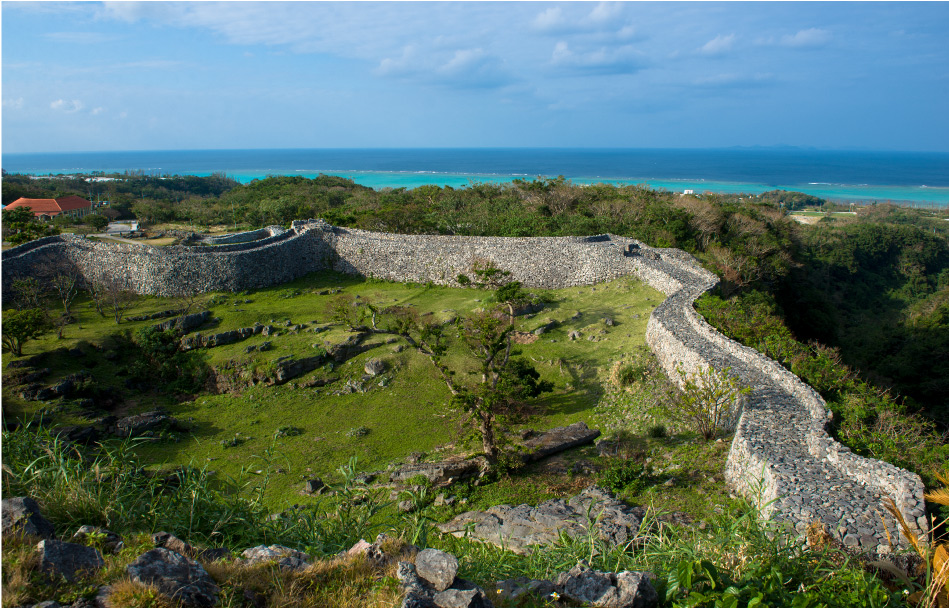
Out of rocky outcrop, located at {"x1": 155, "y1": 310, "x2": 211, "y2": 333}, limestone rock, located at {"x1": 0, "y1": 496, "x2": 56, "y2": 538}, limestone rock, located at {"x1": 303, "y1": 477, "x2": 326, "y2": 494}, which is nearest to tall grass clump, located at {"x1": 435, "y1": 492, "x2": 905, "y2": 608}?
limestone rock, located at {"x1": 0, "y1": 496, "x2": 56, "y2": 538}

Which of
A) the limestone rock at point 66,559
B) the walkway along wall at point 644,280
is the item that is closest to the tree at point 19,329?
the walkway along wall at point 644,280

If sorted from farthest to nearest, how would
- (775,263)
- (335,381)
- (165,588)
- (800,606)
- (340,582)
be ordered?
(775,263) → (335,381) → (340,582) → (800,606) → (165,588)

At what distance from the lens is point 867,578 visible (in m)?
4.51

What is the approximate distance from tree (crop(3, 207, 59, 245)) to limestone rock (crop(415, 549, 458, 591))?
32.4 meters

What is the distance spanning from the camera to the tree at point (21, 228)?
2655 centimetres

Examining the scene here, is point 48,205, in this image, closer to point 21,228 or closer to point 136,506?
point 21,228

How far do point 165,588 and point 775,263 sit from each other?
28.4 m

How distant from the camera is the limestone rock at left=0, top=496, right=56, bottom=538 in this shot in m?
3.98

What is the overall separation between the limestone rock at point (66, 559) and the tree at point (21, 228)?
3088cm

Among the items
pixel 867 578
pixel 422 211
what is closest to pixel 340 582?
pixel 867 578

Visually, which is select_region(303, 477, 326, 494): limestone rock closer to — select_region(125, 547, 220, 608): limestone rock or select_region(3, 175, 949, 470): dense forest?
select_region(125, 547, 220, 608): limestone rock

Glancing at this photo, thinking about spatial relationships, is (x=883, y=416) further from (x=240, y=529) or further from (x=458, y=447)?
(x=240, y=529)

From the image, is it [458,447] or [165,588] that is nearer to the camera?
[165,588]

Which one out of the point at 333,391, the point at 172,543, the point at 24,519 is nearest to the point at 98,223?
the point at 333,391
